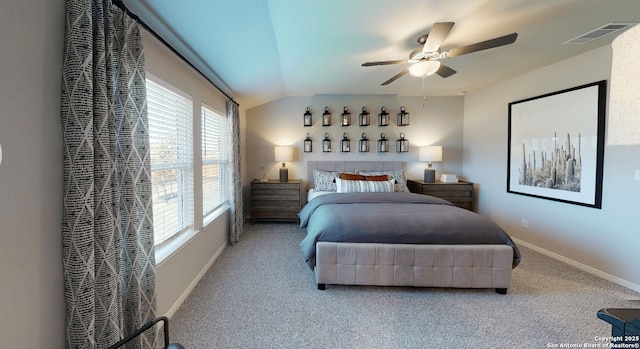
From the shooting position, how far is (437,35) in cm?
202

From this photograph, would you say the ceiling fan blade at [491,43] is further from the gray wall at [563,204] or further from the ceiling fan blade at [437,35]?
the gray wall at [563,204]

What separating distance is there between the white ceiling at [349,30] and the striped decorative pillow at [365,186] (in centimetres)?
161

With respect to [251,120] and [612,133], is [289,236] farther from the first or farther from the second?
[612,133]

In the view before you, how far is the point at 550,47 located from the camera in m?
2.72

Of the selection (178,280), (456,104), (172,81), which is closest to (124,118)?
(172,81)

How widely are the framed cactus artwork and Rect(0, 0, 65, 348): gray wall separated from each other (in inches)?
175

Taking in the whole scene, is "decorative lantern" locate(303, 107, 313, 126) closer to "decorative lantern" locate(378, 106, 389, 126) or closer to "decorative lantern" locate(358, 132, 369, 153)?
"decorative lantern" locate(358, 132, 369, 153)

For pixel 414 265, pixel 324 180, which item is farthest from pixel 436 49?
pixel 324 180

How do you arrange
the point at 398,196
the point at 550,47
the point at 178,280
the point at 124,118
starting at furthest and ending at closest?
1. the point at 398,196
2. the point at 550,47
3. the point at 178,280
4. the point at 124,118

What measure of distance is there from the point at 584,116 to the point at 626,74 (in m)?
3.22

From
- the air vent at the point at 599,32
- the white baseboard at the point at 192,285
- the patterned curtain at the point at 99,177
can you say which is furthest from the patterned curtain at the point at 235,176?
the air vent at the point at 599,32

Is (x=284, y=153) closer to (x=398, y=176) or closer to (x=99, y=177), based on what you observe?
(x=398, y=176)

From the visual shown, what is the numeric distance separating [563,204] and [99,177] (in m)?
4.48

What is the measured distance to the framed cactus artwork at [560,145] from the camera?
277cm
